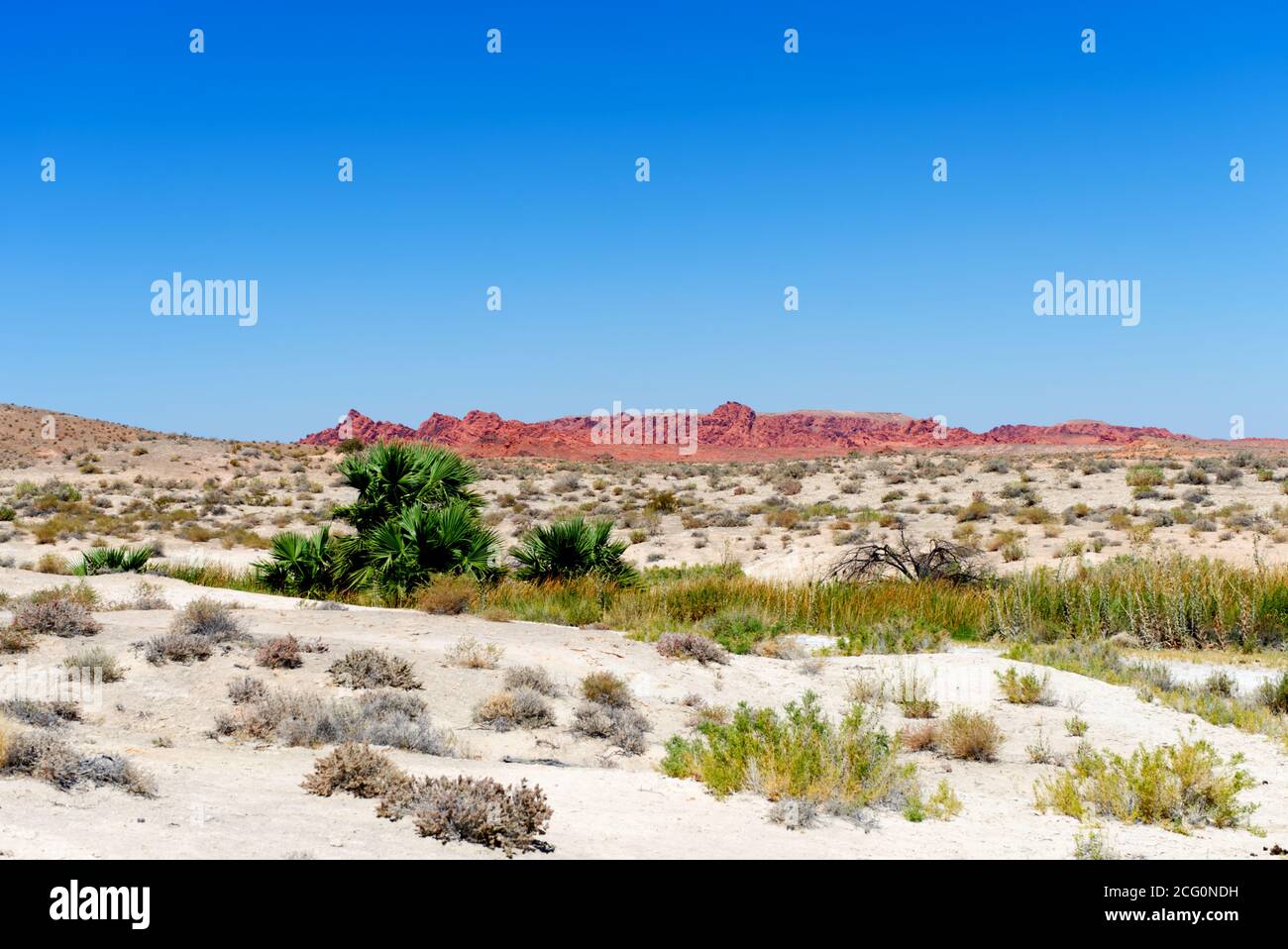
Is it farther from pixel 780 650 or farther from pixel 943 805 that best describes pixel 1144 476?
pixel 943 805

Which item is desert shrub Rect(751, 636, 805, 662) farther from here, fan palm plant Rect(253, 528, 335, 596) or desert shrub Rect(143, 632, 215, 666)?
fan palm plant Rect(253, 528, 335, 596)

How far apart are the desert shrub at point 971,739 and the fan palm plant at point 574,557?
349 inches

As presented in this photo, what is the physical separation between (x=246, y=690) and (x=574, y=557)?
8.56 meters

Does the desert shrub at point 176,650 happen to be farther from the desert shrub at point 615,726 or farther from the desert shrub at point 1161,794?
the desert shrub at point 1161,794

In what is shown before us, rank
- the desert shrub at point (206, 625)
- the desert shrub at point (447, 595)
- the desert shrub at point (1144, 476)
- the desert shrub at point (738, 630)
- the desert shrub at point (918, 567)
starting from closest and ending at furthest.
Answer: the desert shrub at point (206, 625) → the desert shrub at point (738, 630) → the desert shrub at point (447, 595) → the desert shrub at point (918, 567) → the desert shrub at point (1144, 476)

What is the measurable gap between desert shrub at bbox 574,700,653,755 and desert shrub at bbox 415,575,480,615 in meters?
5.57

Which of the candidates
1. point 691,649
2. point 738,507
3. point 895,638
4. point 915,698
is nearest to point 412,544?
point 691,649

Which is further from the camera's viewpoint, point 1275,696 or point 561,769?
point 1275,696

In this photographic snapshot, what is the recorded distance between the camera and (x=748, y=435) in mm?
135125

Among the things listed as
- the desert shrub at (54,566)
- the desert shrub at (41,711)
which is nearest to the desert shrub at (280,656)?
the desert shrub at (41,711)

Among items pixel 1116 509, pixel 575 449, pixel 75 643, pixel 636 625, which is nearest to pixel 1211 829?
pixel 636 625

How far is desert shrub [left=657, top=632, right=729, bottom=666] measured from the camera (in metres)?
12.9

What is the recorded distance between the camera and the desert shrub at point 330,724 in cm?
865
